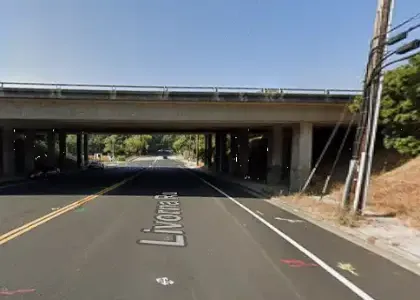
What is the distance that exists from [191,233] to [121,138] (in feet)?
467

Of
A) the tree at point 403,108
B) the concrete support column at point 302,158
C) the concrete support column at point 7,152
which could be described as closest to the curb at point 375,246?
the tree at point 403,108

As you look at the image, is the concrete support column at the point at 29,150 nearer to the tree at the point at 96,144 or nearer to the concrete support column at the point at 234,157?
the concrete support column at the point at 234,157

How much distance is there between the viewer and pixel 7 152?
37812mm

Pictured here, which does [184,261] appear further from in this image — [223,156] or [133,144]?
[133,144]

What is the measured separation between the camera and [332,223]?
13.1m

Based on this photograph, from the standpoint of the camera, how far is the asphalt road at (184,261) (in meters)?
5.93

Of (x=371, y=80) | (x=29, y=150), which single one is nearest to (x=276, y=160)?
(x=371, y=80)

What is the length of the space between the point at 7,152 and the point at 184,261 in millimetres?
34702

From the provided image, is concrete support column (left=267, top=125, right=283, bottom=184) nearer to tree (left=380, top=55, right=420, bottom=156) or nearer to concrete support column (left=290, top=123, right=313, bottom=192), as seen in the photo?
concrete support column (left=290, top=123, right=313, bottom=192)

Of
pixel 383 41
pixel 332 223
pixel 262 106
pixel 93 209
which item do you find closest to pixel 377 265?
pixel 332 223

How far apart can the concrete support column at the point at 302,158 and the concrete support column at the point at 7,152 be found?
24.3m

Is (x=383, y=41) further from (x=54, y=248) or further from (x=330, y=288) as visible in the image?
(x=54, y=248)

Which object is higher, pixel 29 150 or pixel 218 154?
pixel 29 150

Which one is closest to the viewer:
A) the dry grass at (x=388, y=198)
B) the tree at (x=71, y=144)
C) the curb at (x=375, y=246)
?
the curb at (x=375, y=246)
